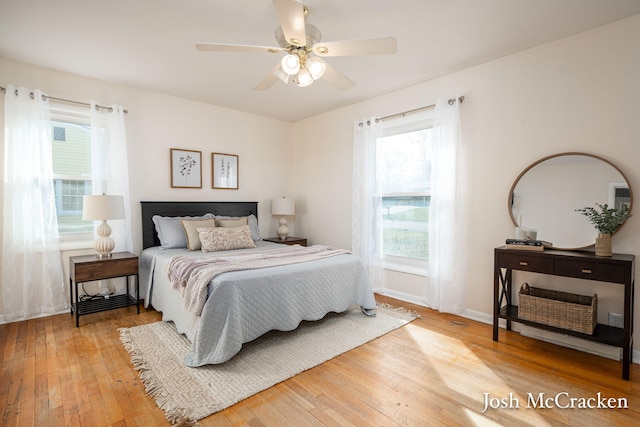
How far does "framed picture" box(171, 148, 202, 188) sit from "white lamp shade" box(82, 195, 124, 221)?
985 mm

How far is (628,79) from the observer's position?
2383 mm

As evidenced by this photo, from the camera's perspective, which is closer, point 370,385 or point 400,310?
point 370,385

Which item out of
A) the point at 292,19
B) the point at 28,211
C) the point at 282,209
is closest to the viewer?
the point at 292,19

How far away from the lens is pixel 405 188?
3896mm

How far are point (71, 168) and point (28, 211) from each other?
61 cm

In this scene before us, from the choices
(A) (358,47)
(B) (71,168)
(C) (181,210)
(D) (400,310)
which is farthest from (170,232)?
(A) (358,47)

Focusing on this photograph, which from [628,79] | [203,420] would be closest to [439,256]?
[628,79]

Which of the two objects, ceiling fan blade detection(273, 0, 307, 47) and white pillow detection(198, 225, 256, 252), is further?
white pillow detection(198, 225, 256, 252)

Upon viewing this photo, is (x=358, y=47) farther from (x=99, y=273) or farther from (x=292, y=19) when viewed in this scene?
(x=99, y=273)

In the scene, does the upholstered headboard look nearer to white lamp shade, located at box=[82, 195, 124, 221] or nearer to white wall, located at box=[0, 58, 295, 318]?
white wall, located at box=[0, 58, 295, 318]

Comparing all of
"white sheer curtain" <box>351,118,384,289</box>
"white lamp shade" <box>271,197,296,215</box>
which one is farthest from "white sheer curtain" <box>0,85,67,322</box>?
"white sheer curtain" <box>351,118,384,289</box>

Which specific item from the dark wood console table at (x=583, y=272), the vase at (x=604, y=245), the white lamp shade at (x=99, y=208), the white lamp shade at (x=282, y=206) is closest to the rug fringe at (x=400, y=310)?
the dark wood console table at (x=583, y=272)

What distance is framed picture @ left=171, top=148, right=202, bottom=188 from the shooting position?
414 cm

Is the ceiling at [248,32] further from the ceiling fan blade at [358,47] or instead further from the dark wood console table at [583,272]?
the dark wood console table at [583,272]
